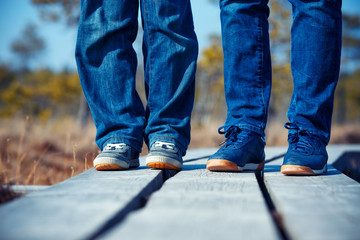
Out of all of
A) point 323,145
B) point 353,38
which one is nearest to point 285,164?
point 323,145

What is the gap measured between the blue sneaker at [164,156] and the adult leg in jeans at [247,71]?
0.71ft

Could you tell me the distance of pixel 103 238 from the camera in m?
0.59

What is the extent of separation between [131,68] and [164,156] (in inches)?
17.5

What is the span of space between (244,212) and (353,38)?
2943cm

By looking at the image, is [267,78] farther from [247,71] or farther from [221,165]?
[221,165]

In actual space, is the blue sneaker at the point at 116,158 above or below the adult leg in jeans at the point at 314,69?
below

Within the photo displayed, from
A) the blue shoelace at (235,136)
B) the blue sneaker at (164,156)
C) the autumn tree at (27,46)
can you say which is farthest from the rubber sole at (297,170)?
the autumn tree at (27,46)

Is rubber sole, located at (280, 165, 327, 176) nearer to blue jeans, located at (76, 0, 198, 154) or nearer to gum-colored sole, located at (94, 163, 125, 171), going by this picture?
blue jeans, located at (76, 0, 198, 154)

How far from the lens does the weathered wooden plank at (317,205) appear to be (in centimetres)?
63

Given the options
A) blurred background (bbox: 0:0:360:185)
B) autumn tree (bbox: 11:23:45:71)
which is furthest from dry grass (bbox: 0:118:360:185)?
autumn tree (bbox: 11:23:45:71)

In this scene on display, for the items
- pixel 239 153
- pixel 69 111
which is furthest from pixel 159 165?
pixel 69 111

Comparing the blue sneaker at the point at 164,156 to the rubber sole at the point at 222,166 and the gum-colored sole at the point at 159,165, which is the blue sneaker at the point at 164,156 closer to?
the gum-colored sole at the point at 159,165

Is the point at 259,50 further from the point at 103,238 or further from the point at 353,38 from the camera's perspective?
the point at 353,38

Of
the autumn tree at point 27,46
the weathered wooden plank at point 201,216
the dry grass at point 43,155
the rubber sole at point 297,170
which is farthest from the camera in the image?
the autumn tree at point 27,46
